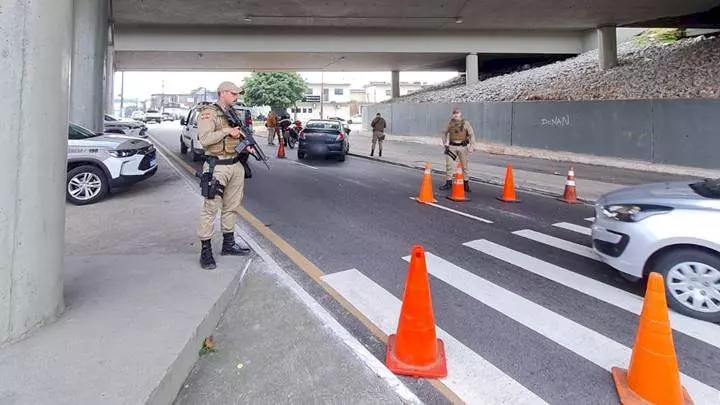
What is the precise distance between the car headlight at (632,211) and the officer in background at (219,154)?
12.4 ft

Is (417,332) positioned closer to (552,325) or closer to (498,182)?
(552,325)

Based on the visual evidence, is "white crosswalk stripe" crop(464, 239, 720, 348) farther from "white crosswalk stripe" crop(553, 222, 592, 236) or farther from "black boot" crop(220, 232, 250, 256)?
"black boot" crop(220, 232, 250, 256)

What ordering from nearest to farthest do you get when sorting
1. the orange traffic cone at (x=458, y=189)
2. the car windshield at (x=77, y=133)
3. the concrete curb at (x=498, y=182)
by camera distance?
1. the car windshield at (x=77, y=133)
2. the orange traffic cone at (x=458, y=189)
3. the concrete curb at (x=498, y=182)

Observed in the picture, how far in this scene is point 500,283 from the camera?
5.10 metres

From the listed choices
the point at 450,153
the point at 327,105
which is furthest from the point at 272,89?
the point at 450,153

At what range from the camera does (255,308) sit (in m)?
4.38

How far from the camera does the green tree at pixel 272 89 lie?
203 feet

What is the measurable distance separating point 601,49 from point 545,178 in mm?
13953

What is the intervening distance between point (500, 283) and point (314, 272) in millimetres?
1965

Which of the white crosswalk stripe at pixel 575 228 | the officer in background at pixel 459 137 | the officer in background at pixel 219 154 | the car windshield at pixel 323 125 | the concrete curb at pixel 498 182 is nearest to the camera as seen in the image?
the officer in background at pixel 219 154

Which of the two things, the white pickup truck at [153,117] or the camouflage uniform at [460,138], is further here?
the white pickup truck at [153,117]

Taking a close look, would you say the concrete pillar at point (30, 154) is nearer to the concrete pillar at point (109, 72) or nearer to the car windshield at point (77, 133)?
the car windshield at point (77, 133)

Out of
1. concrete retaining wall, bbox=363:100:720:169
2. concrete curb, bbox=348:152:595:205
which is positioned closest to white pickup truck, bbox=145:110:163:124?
concrete retaining wall, bbox=363:100:720:169

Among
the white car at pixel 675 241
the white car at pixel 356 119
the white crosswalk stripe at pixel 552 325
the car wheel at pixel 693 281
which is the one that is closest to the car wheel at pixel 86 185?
the white crosswalk stripe at pixel 552 325
